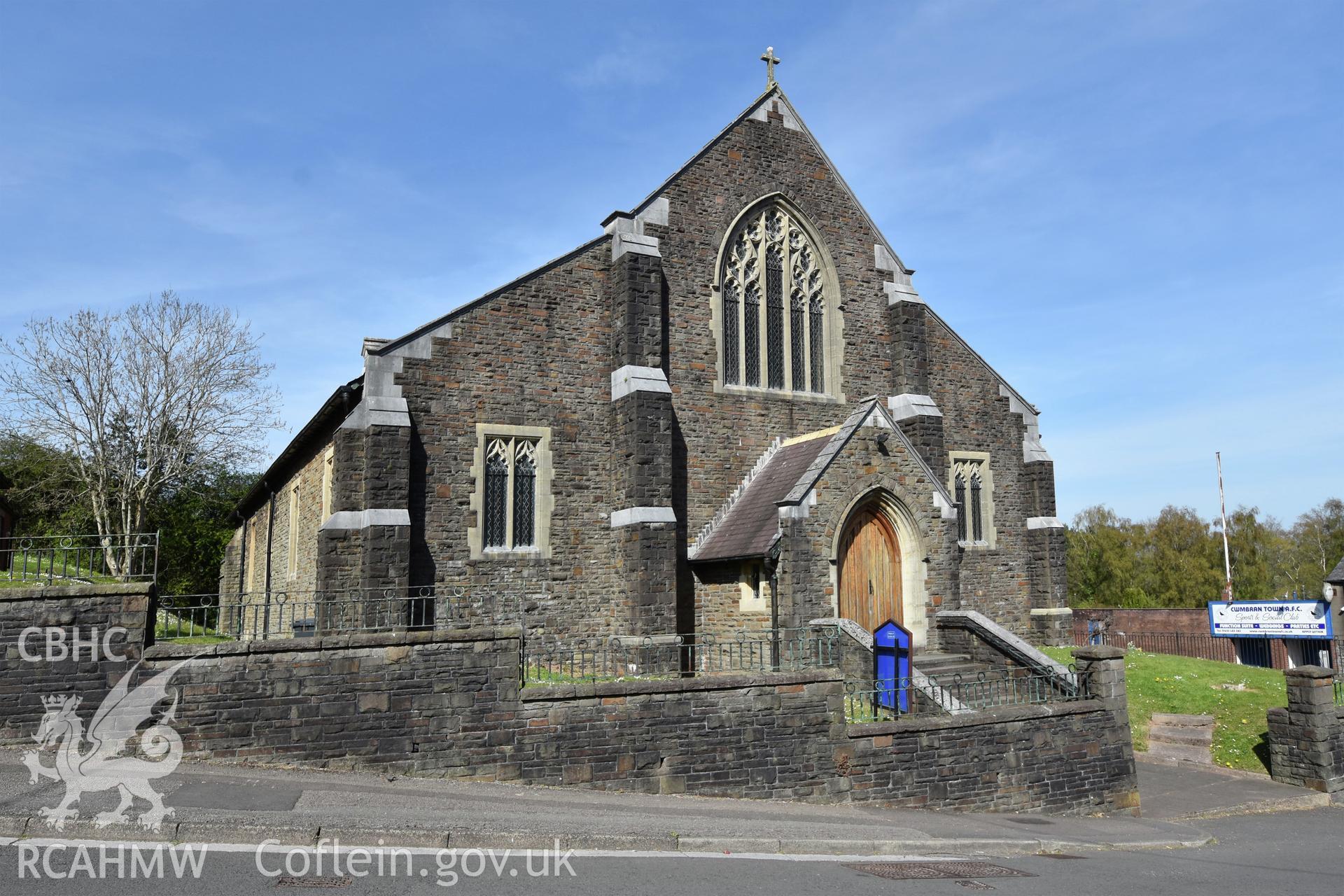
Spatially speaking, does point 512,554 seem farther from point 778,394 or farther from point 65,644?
point 65,644

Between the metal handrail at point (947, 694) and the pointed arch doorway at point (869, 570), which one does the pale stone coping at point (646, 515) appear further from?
the metal handrail at point (947, 694)

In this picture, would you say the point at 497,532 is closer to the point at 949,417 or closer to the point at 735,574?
the point at 735,574

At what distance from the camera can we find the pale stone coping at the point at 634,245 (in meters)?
17.5

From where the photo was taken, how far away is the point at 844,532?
53.8 ft

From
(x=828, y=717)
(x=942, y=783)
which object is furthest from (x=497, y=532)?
(x=942, y=783)

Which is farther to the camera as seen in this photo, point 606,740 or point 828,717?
point 828,717

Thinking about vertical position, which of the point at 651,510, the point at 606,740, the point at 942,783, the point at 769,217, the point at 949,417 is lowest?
the point at 942,783

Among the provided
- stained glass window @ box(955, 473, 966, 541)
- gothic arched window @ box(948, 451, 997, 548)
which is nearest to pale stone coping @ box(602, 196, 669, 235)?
gothic arched window @ box(948, 451, 997, 548)

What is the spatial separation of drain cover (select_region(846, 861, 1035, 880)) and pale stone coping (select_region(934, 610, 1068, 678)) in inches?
244

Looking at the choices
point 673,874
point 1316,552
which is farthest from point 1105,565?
point 673,874

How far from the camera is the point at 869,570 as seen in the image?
55.0ft

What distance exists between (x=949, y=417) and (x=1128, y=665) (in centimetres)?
670

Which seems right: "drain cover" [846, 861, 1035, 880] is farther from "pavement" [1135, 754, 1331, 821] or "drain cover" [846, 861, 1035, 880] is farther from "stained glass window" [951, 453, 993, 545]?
"stained glass window" [951, 453, 993, 545]

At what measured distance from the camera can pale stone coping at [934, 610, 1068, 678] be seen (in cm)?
1479
